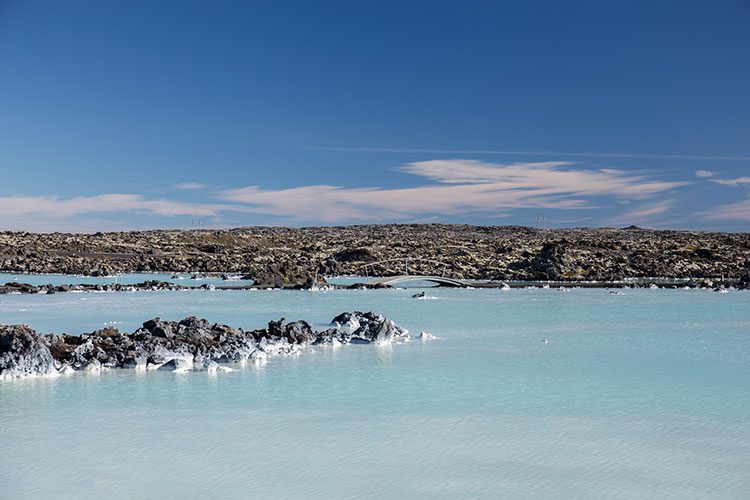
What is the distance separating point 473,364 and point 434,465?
6994 mm

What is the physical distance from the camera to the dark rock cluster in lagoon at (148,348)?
44.0 feet

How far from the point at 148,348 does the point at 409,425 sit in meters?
6.88

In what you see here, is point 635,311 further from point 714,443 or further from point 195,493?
point 195,493

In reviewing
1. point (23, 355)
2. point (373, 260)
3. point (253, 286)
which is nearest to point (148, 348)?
point (23, 355)

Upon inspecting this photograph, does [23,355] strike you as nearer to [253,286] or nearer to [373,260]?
[253,286]

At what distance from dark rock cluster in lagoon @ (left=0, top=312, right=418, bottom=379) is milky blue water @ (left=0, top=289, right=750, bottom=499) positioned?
1.64 ft

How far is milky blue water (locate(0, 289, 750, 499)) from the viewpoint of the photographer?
7.54 meters

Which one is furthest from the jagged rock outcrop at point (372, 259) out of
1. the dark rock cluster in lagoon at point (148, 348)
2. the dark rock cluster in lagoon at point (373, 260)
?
the dark rock cluster in lagoon at point (148, 348)

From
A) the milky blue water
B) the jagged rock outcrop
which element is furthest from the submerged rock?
the jagged rock outcrop

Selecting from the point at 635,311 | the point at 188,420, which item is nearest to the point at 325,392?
the point at 188,420

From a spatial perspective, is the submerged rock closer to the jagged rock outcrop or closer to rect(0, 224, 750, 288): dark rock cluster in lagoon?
rect(0, 224, 750, 288): dark rock cluster in lagoon

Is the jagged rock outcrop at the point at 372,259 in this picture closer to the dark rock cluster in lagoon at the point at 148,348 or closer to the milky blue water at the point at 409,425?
the dark rock cluster in lagoon at the point at 148,348

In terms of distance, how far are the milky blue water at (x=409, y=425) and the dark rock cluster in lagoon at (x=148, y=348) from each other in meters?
0.50

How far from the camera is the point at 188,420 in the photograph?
33.3ft
